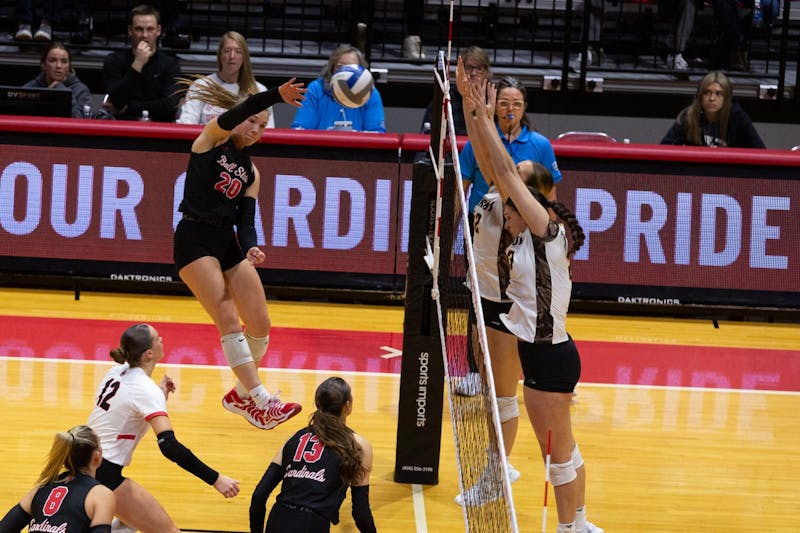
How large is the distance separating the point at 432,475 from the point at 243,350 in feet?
4.45

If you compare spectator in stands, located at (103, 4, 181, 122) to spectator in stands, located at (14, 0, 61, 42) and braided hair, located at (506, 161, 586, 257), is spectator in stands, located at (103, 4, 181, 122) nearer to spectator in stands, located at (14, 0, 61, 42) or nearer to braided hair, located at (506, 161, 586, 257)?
spectator in stands, located at (14, 0, 61, 42)

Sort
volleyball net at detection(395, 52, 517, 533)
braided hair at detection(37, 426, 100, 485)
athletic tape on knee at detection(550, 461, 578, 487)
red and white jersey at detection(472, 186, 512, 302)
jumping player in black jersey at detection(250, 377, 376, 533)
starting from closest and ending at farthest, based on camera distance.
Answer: braided hair at detection(37, 426, 100, 485) → jumping player in black jersey at detection(250, 377, 376, 533) → athletic tape on knee at detection(550, 461, 578, 487) → red and white jersey at detection(472, 186, 512, 302) → volleyball net at detection(395, 52, 517, 533)

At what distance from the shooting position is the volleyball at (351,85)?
424 inches

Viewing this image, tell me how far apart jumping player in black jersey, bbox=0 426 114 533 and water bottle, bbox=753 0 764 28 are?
12369mm

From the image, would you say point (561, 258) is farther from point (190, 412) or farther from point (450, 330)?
point (190, 412)

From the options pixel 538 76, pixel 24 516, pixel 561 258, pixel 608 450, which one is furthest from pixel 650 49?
pixel 24 516

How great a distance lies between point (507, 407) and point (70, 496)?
2.52m

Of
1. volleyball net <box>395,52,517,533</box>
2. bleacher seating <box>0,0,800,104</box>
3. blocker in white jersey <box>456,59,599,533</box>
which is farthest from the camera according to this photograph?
bleacher seating <box>0,0,800,104</box>

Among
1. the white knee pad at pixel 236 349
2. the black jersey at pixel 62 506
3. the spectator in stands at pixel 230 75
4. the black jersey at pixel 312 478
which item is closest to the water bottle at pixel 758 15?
the spectator in stands at pixel 230 75

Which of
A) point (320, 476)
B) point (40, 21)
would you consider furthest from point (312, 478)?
point (40, 21)

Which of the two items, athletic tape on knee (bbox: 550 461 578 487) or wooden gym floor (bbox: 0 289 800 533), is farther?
wooden gym floor (bbox: 0 289 800 533)

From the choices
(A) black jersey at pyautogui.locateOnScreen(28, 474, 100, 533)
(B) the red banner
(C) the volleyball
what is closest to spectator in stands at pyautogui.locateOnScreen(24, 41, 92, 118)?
(B) the red banner

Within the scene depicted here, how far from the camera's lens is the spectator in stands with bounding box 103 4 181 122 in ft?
38.4

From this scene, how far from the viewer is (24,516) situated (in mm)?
5258
